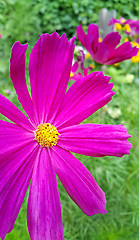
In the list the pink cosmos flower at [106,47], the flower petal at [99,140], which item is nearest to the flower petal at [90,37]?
the pink cosmos flower at [106,47]

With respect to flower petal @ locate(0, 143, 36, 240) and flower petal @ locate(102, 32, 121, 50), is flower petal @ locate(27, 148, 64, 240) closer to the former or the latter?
flower petal @ locate(0, 143, 36, 240)

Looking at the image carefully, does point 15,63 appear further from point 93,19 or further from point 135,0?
point 93,19

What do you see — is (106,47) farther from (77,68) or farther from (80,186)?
(80,186)

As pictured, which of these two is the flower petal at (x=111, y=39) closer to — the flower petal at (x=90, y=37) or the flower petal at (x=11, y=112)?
the flower petal at (x=90, y=37)

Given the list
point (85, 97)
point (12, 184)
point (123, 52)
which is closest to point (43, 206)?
point (12, 184)

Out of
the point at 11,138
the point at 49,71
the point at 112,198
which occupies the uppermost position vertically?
the point at 49,71
